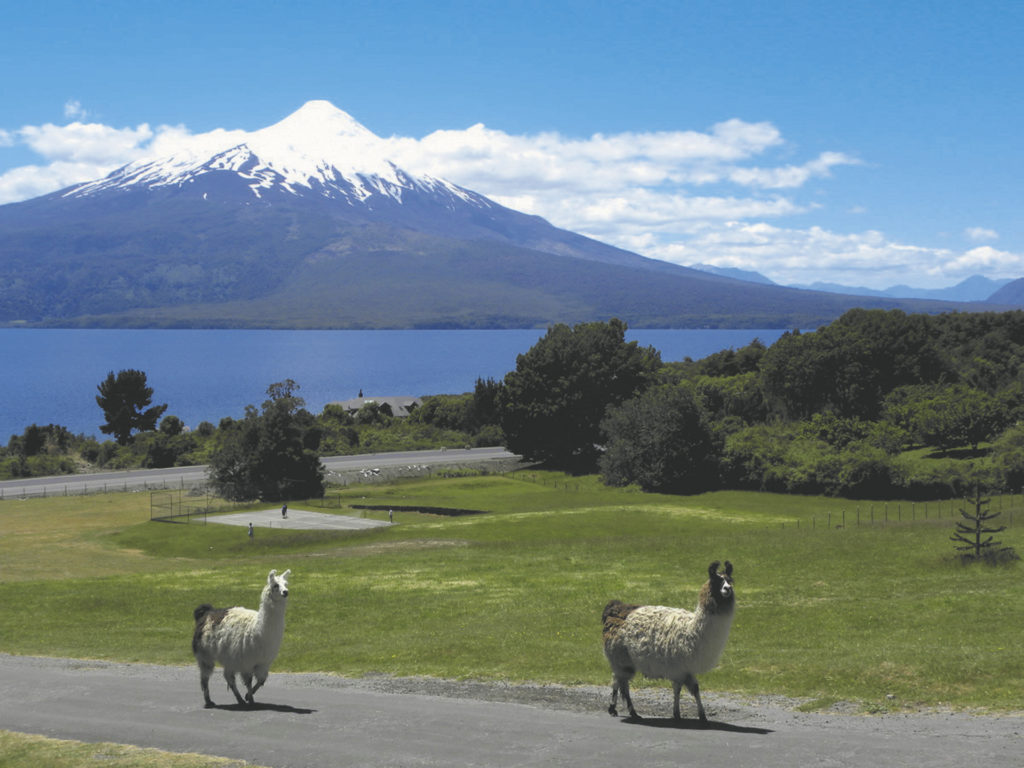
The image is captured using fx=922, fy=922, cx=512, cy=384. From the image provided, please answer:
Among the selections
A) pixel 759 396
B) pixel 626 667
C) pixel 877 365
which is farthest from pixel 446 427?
pixel 626 667

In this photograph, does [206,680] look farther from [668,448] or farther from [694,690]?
[668,448]

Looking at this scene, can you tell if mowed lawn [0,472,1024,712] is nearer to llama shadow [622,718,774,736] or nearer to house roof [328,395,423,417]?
llama shadow [622,718,774,736]

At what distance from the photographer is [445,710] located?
19031 millimetres

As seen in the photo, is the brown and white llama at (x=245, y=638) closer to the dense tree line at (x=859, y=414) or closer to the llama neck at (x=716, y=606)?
the llama neck at (x=716, y=606)

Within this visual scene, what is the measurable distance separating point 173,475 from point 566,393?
44.2 meters

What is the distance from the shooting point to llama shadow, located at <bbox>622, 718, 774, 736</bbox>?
666 inches

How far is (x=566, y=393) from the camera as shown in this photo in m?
108

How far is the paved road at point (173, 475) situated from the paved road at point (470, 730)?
230 ft

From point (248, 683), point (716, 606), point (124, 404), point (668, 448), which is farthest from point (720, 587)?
point (124, 404)

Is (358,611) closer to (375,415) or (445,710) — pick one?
(445,710)

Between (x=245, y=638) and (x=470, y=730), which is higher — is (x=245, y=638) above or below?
above

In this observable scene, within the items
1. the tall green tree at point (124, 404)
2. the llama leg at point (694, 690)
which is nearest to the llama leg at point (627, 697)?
the llama leg at point (694, 690)

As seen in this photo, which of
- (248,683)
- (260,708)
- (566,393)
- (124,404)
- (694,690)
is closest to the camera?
(694,690)

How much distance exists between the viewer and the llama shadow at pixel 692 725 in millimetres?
16922
